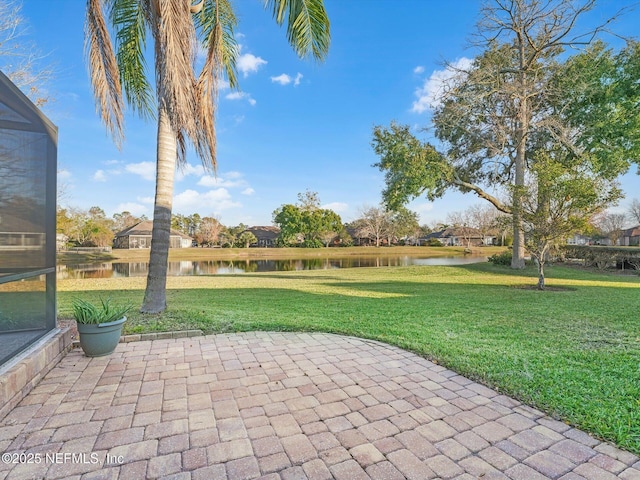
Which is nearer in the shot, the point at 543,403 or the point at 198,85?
the point at 543,403

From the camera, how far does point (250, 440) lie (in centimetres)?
195

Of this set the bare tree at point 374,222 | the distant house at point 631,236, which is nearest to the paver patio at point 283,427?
the bare tree at point 374,222

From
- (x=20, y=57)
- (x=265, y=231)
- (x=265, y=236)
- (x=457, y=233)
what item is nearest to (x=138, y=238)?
(x=265, y=236)

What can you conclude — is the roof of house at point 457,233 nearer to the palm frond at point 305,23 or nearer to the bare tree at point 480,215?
the bare tree at point 480,215

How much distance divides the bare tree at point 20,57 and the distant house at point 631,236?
47.7 metres

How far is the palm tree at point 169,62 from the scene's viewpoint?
4.50m

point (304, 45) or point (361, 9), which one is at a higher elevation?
point (361, 9)

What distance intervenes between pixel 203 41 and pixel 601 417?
7074 millimetres

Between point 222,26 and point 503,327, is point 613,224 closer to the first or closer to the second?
point 503,327

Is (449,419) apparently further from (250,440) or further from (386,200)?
(386,200)

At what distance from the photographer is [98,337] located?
3.27m

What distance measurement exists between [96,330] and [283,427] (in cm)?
232

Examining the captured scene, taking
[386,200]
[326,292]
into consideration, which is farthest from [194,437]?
[386,200]

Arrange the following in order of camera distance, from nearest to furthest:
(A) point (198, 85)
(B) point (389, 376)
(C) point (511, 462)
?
(C) point (511, 462) → (B) point (389, 376) → (A) point (198, 85)
